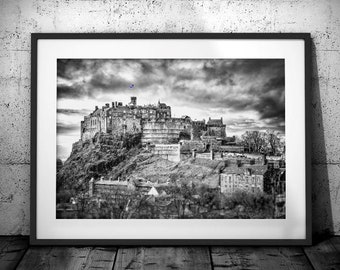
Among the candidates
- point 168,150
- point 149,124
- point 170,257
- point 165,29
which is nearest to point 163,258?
point 170,257

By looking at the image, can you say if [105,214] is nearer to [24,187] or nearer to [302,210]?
[24,187]

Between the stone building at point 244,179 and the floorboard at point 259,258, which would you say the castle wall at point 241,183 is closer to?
the stone building at point 244,179

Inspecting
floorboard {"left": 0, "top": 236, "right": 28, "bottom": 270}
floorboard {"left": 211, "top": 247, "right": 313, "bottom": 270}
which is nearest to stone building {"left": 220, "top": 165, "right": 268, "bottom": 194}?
floorboard {"left": 211, "top": 247, "right": 313, "bottom": 270}

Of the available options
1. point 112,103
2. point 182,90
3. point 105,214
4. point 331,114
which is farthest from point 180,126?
point 331,114

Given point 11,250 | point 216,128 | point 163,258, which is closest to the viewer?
point 163,258

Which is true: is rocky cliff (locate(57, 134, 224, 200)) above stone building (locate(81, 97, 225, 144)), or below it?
below

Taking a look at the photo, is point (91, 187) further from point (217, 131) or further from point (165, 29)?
point (165, 29)

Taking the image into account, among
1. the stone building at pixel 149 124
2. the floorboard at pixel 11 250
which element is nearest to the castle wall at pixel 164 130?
the stone building at pixel 149 124

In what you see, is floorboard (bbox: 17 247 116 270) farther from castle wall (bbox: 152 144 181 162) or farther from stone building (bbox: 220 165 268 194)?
stone building (bbox: 220 165 268 194)
